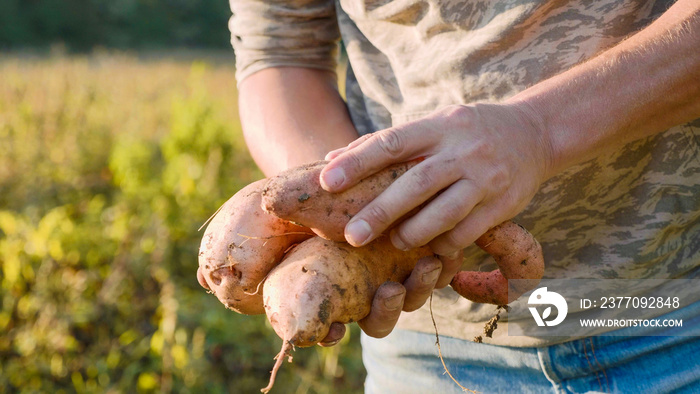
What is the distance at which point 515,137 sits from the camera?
106 cm

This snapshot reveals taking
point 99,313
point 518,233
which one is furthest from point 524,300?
point 99,313

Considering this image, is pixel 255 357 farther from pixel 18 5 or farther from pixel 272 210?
pixel 18 5

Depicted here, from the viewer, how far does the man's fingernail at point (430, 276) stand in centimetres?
121

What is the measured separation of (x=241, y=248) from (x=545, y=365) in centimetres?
81

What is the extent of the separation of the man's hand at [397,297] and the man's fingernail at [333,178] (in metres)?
0.26

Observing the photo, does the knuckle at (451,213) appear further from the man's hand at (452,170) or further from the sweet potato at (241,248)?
the sweet potato at (241,248)

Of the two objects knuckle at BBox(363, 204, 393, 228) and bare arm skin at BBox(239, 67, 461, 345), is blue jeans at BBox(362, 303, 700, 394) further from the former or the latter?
knuckle at BBox(363, 204, 393, 228)

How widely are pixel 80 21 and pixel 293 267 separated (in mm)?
29054

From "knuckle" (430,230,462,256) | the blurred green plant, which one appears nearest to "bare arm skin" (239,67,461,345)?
"knuckle" (430,230,462,256)

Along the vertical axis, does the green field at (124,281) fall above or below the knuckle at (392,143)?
below

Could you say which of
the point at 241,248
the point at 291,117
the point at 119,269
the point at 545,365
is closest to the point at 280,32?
the point at 291,117

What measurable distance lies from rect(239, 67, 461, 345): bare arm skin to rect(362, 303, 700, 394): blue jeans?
1.07 feet

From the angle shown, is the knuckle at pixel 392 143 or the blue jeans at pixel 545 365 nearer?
the knuckle at pixel 392 143

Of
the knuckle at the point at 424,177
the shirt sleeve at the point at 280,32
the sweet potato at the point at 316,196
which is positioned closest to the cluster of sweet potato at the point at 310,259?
the sweet potato at the point at 316,196
